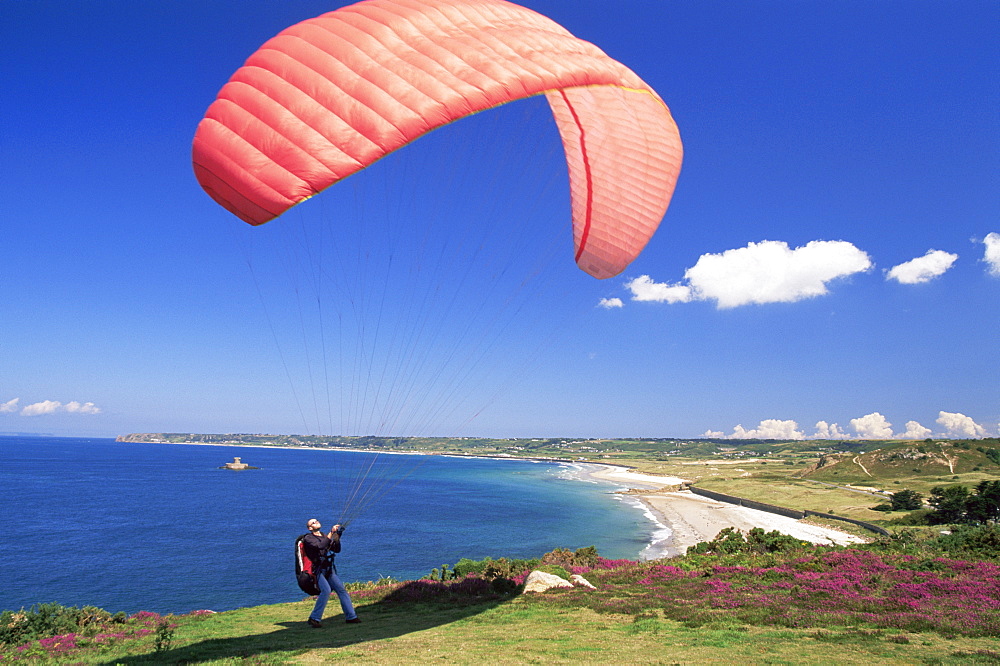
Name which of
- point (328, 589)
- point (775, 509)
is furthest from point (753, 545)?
point (775, 509)

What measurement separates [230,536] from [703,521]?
3714cm

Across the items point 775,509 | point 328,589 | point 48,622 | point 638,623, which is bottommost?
point 775,509

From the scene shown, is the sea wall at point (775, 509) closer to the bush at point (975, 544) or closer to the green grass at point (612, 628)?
the bush at point (975, 544)

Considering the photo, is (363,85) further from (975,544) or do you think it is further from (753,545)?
(975,544)

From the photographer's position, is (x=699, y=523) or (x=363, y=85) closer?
(x=363, y=85)

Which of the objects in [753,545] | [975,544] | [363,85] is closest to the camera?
[363,85]

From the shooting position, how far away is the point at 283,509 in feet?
181

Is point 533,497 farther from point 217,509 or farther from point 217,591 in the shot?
point 217,591

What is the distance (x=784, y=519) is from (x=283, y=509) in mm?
47756

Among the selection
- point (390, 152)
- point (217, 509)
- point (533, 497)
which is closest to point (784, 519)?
point (533, 497)

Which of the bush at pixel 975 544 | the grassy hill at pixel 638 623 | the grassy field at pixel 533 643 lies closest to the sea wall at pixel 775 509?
the bush at pixel 975 544

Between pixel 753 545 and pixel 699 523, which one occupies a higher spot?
pixel 753 545

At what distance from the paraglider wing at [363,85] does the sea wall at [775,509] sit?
105 ft

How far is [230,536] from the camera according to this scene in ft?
128
